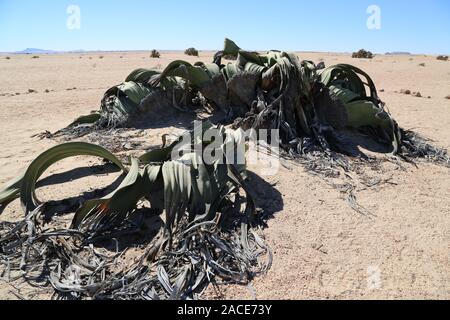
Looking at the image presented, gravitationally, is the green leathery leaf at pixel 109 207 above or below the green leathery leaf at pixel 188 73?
below

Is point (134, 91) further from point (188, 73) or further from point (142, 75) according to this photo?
point (188, 73)

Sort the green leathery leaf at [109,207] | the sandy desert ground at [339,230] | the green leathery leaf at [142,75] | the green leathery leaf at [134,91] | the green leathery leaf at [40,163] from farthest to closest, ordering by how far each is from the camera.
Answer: the green leathery leaf at [142,75], the green leathery leaf at [134,91], the green leathery leaf at [40,163], the green leathery leaf at [109,207], the sandy desert ground at [339,230]

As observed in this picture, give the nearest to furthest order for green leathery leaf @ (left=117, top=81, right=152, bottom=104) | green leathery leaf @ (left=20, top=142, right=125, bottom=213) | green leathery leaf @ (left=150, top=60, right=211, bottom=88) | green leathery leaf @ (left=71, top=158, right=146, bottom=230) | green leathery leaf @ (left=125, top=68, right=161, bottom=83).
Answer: green leathery leaf @ (left=71, top=158, right=146, bottom=230) → green leathery leaf @ (left=20, top=142, right=125, bottom=213) → green leathery leaf @ (left=150, top=60, right=211, bottom=88) → green leathery leaf @ (left=117, top=81, right=152, bottom=104) → green leathery leaf @ (left=125, top=68, right=161, bottom=83)

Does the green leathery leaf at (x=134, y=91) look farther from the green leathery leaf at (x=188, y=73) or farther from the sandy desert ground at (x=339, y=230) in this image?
the sandy desert ground at (x=339, y=230)

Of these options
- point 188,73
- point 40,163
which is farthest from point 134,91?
point 40,163

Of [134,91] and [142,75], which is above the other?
[142,75]

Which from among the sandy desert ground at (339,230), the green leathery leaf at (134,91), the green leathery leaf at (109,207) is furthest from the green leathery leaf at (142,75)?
the green leathery leaf at (109,207)

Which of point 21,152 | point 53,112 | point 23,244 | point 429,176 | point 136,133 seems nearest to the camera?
point 23,244

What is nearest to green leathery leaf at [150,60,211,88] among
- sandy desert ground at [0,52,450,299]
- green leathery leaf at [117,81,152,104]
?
green leathery leaf at [117,81,152,104]

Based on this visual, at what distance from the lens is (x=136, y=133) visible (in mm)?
3484

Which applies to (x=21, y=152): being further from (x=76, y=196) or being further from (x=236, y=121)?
(x=236, y=121)

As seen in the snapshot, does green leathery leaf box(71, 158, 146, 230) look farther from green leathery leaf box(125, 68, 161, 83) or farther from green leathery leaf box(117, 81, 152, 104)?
green leathery leaf box(125, 68, 161, 83)
